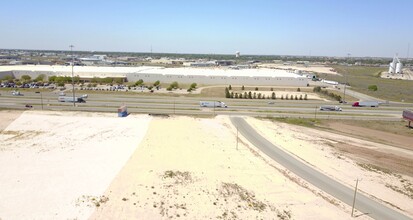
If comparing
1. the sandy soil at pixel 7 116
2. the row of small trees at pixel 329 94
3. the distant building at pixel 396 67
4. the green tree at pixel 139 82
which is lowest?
the sandy soil at pixel 7 116

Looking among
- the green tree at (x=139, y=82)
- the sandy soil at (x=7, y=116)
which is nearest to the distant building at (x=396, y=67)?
the green tree at (x=139, y=82)

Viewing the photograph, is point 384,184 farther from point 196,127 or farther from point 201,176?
point 196,127

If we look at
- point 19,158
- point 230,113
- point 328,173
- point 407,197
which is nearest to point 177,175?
point 328,173

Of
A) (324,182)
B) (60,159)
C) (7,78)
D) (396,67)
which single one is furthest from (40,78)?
(396,67)

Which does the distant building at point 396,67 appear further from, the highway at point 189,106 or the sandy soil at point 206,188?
the sandy soil at point 206,188

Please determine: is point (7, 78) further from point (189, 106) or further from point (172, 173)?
point (172, 173)

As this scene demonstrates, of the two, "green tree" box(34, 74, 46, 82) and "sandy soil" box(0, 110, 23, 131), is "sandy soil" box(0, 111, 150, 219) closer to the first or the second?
Result: "sandy soil" box(0, 110, 23, 131)
